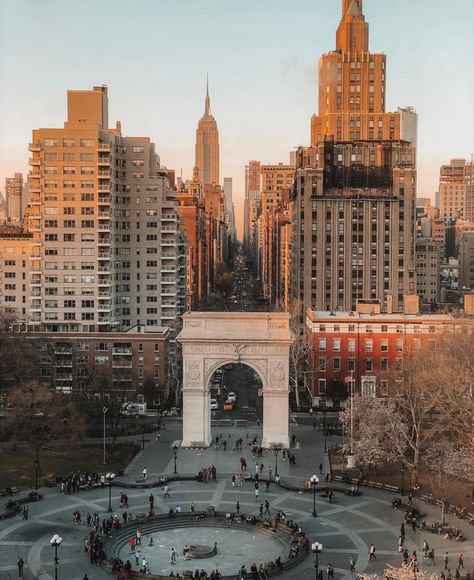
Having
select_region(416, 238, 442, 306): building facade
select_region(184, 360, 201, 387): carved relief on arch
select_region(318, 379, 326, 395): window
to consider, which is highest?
select_region(416, 238, 442, 306): building facade

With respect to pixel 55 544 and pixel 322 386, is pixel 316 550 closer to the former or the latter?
pixel 55 544

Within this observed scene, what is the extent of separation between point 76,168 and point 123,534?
59.7 metres

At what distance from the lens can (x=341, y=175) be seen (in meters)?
139

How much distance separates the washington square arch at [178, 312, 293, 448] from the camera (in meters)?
84.6

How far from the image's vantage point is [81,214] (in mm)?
109125

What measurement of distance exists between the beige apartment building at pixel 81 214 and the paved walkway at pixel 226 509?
31915mm

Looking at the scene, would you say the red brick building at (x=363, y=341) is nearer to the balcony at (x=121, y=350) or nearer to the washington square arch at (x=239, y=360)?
the washington square arch at (x=239, y=360)

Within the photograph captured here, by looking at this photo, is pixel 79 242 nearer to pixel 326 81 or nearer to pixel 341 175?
pixel 341 175

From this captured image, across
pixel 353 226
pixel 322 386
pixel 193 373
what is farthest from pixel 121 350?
pixel 353 226

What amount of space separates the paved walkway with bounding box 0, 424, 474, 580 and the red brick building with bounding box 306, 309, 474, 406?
2214 cm

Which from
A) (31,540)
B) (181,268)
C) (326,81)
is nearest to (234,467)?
(31,540)

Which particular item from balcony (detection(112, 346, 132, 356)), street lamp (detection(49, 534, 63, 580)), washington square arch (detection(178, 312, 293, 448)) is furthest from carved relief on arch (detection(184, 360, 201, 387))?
street lamp (detection(49, 534, 63, 580))

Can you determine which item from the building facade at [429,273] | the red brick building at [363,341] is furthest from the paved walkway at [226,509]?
the building facade at [429,273]

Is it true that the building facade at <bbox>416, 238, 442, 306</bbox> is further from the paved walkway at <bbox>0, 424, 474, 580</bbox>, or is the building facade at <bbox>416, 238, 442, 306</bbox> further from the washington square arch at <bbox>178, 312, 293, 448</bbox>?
the paved walkway at <bbox>0, 424, 474, 580</bbox>
